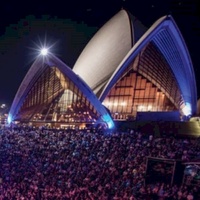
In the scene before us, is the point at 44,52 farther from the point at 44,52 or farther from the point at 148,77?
the point at 148,77

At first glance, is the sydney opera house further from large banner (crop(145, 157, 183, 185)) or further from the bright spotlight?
large banner (crop(145, 157, 183, 185))

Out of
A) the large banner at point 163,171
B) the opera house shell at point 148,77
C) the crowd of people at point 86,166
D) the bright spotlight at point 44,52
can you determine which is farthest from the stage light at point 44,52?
the large banner at point 163,171

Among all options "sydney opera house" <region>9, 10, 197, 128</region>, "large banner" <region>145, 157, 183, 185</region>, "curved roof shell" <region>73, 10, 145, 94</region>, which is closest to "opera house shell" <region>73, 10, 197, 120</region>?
"sydney opera house" <region>9, 10, 197, 128</region>

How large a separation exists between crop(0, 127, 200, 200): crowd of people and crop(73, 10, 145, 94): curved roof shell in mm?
13331

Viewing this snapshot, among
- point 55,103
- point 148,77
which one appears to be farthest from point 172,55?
point 55,103

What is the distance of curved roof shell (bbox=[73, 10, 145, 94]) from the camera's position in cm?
3378

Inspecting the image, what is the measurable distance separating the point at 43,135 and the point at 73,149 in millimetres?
3419

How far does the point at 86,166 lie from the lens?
15.8 m

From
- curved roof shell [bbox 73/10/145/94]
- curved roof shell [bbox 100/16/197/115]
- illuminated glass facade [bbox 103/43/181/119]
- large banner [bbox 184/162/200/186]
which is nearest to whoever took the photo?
large banner [bbox 184/162/200/186]

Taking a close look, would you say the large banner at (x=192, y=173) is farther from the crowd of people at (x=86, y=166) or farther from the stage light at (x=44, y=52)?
the stage light at (x=44, y=52)

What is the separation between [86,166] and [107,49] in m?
22.6

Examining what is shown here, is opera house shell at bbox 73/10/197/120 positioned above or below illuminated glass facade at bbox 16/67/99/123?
above

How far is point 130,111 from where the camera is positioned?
32625mm

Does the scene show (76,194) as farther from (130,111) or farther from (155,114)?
(130,111)
